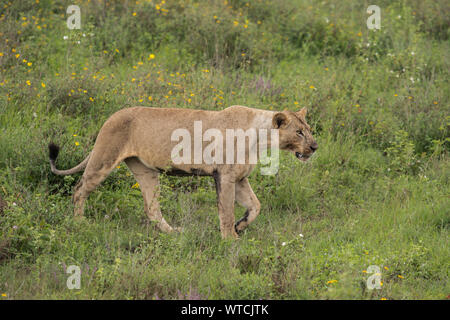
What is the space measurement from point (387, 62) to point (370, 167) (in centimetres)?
297

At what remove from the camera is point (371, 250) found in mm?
6402

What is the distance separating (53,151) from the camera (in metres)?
6.85

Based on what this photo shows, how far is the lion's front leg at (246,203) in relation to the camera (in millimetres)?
7027

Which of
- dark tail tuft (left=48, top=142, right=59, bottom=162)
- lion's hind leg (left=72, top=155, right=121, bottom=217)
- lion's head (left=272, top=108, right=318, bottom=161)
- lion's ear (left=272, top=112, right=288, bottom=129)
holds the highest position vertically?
lion's ear (left=272, top=112, right=288, bottom=129)

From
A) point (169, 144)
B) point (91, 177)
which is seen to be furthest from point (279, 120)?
point (91, 177)

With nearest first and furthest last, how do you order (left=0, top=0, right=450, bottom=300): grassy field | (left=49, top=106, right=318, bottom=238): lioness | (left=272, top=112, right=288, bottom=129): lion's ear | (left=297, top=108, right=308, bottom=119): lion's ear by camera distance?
(left=0, top=0, right=450, bottom=300): grassy field → (left=272, top=112, right=288, bottom=129): lion's ear → (left=49, top=106, right=318, bottom=238): lioness → (left=297, top=108, right=308, bottom=119): lion's ear

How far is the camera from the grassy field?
5.63 metres

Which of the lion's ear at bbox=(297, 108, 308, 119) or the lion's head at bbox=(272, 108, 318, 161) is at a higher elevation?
the lion's ear at bbox=(297, 108, 308, 119)

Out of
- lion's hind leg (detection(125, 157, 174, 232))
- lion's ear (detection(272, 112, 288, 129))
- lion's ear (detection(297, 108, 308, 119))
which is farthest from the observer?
lion's hind leg (detection(125, 157, 174, 232))

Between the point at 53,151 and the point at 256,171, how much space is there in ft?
8.52

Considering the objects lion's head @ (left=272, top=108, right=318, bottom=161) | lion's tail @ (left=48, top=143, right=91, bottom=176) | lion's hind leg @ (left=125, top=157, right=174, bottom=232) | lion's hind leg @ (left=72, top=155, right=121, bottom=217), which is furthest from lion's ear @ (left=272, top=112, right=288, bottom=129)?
lion's tail @ (left=48, top=143, right=91, bottom=176)

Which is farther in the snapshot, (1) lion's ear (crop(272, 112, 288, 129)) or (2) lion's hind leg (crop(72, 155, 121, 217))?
(2) lion's hind leg (crop(72, 155, 121, 217))

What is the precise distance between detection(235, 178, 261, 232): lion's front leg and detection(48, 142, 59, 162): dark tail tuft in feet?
6.61

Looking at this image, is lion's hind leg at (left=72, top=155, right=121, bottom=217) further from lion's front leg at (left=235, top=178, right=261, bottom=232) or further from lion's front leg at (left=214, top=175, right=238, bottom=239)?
lion's front leg at (left=235, top=178, right=261, bottom=232)
